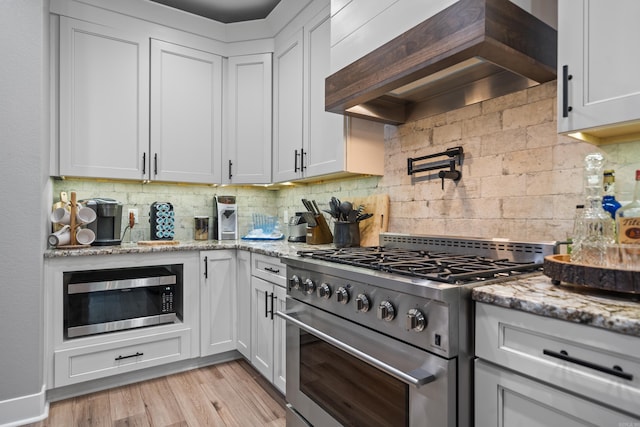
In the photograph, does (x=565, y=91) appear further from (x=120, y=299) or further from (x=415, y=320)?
(x=120, y=299)

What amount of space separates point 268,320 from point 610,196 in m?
1.81

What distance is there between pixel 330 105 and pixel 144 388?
2183 mm

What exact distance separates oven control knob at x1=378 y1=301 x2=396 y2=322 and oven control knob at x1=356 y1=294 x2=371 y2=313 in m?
0.07

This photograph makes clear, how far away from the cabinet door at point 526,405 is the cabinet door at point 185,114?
8.54 ft

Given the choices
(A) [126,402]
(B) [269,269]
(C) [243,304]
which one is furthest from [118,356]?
(B) [269,269]

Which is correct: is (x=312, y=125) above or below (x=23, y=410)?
above

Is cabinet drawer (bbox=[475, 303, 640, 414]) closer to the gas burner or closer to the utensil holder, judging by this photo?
the gas burner

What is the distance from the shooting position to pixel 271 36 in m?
2.99

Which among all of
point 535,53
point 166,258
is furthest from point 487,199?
point 166,258

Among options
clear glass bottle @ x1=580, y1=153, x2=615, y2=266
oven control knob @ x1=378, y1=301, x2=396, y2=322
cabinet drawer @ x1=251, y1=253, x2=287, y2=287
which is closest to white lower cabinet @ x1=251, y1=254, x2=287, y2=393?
cabinet drawer @ x1=251, y1=253, x2=287, y2=287

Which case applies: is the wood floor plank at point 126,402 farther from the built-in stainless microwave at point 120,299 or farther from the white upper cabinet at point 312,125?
the white upper cabinet at point 312,125

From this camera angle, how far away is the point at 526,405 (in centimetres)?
90

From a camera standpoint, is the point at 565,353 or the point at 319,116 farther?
the point at 319,116

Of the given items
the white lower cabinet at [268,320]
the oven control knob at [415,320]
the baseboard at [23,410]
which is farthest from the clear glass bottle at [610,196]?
the baseboard at [23,410]
